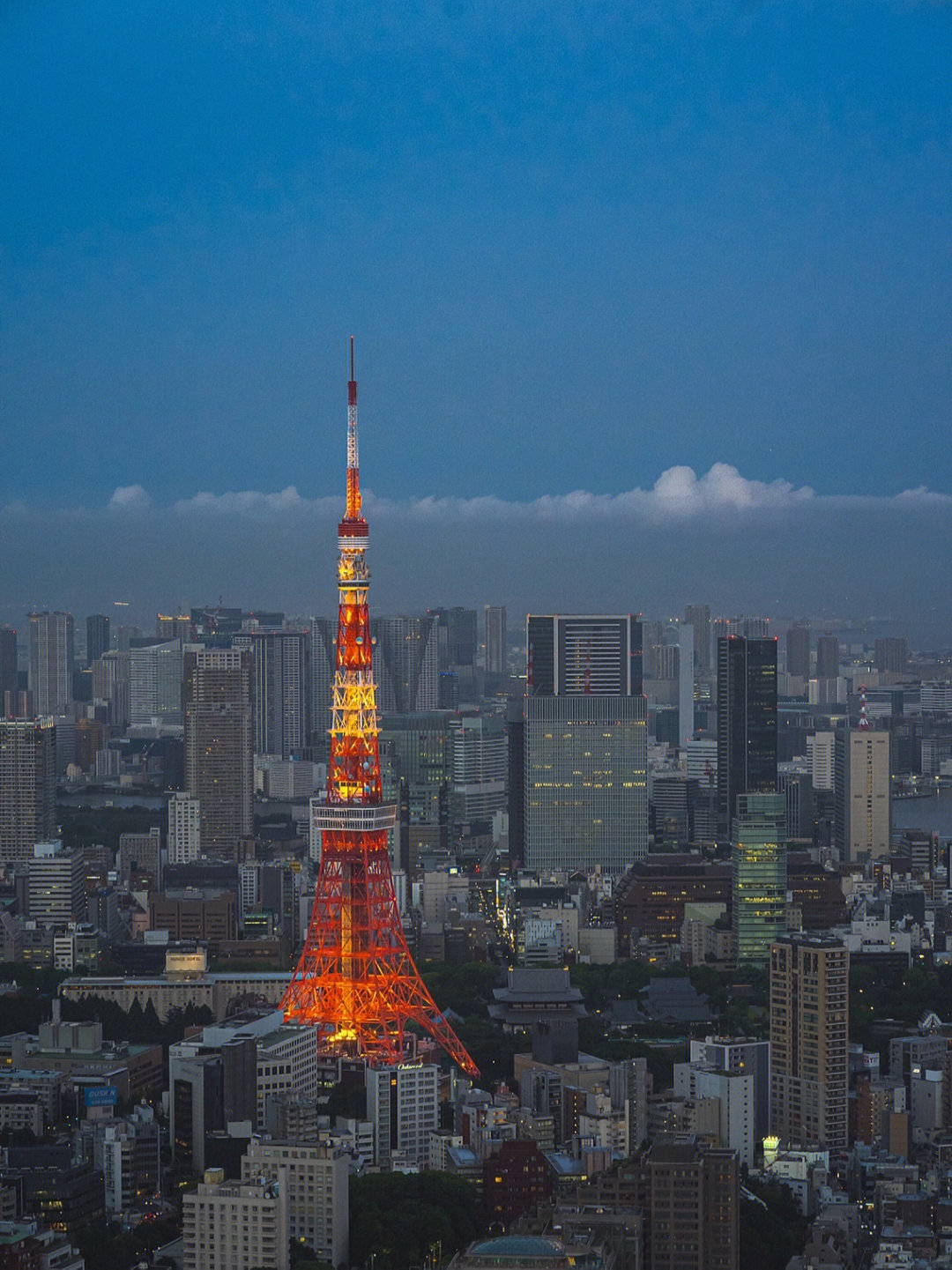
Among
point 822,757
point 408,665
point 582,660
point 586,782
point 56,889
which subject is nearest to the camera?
point 56,889

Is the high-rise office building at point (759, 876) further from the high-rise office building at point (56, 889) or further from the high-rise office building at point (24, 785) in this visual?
the high-rise office building at point (24, 785)

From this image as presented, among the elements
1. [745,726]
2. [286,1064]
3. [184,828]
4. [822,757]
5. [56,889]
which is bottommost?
[286,1064]

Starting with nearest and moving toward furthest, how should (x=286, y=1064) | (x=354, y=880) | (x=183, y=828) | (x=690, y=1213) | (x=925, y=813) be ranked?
(x=690, y=1213), (x=286, y=1064), (x=354, y=880), (x=183, y=828), (x=925, y=813)

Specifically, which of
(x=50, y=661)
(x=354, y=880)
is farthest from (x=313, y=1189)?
(x=50, y=661)

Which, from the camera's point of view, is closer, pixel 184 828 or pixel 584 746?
pixel 184 828

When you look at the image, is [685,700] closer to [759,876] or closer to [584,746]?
[584,746]

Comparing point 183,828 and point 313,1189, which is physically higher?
point 183,828
